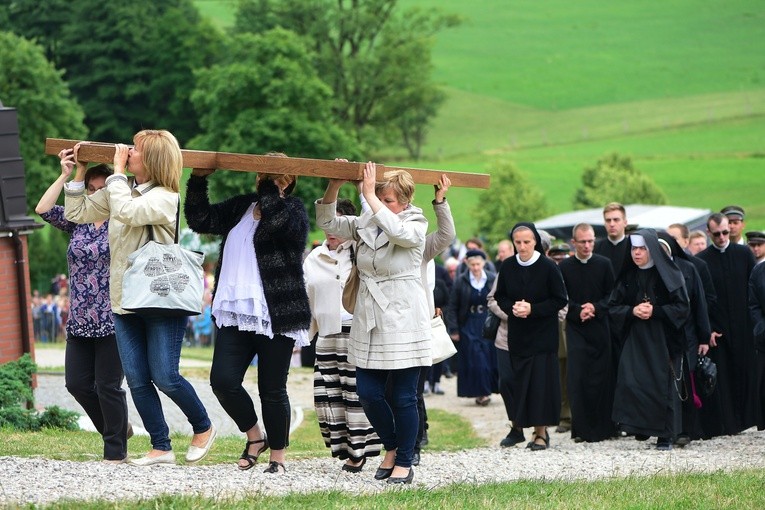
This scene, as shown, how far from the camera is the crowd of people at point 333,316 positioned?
27.1 feet

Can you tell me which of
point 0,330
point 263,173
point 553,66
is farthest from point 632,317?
point 553,66

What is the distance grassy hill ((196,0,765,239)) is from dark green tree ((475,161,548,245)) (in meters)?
5.73

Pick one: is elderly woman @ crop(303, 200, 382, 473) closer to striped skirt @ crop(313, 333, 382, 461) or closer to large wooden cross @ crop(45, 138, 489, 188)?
striped skirt @ crop(313, 333, 382, 461)

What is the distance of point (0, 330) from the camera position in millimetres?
15039

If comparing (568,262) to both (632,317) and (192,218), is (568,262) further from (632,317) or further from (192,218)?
(192,218)

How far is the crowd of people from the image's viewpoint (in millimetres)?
8273

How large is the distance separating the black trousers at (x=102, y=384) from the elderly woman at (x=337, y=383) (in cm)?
145

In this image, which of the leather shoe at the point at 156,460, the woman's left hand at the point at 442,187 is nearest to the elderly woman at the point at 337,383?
the woman's left hand at the point at 442,187

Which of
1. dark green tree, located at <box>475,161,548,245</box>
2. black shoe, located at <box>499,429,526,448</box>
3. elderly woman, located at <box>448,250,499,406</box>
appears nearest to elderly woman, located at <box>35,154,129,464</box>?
black shoe, located at <box>499,429,526,448</box>

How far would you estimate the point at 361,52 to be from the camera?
70062 millimetres

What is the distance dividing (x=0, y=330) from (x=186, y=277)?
7.67 meters

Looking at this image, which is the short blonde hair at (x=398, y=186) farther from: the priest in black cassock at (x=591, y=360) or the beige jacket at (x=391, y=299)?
the priest in black cassock at (x=591, y=360)

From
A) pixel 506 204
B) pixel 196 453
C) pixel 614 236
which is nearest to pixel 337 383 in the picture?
pixel 196 453

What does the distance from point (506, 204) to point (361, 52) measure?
19293 millimetres
